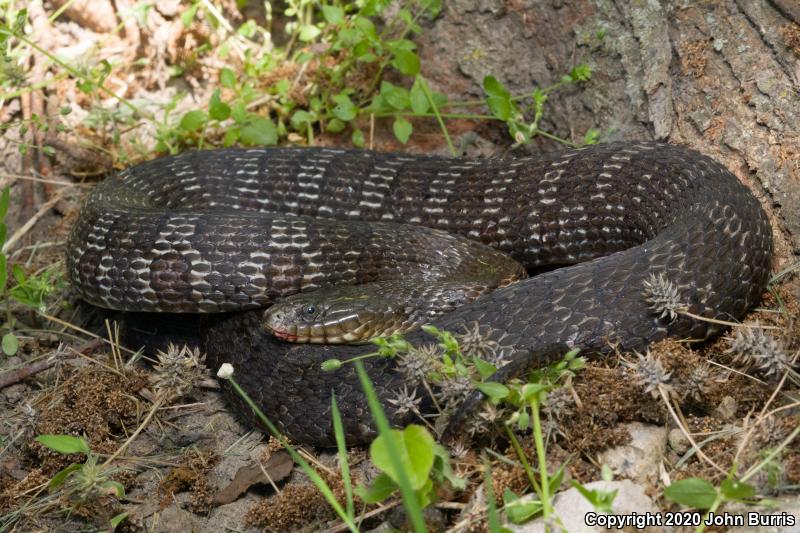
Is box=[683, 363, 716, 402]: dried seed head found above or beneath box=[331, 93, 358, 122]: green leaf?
beneath

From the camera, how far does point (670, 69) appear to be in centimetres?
621

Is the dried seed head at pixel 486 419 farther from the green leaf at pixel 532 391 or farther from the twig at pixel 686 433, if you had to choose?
the twig at pixel 686 433

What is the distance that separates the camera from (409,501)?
3.13 metres

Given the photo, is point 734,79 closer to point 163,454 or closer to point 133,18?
point 163,454

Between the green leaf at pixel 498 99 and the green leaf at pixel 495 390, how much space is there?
3.36m

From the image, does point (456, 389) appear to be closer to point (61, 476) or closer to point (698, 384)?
point (698, 384)

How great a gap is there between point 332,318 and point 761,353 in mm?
2530

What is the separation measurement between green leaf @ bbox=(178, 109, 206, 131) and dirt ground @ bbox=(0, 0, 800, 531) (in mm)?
1272

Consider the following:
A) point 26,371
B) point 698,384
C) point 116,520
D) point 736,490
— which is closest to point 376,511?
point 116,520

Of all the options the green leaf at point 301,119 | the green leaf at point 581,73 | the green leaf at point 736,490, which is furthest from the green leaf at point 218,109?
the green leaf at point 736,490

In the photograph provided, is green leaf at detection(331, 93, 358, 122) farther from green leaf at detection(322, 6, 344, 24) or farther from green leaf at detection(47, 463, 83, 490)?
green leaf at detection(47, 463, 83, 490)

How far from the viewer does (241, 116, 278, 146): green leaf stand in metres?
7.41

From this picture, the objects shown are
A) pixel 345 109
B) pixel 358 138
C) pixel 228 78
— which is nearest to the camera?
pixel 228 78

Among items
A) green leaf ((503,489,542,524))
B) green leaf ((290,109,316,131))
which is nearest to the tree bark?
green leaf ((290,109,316,131))
